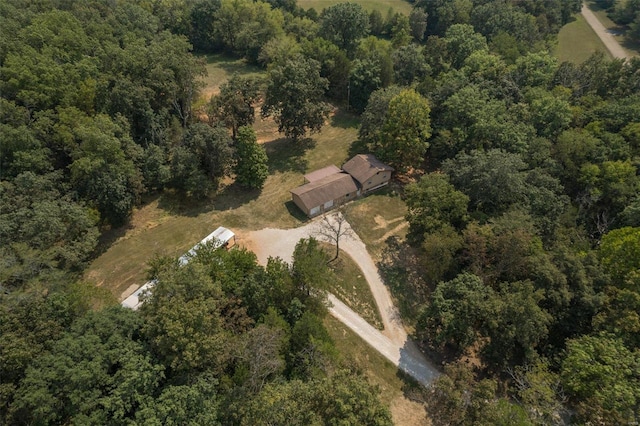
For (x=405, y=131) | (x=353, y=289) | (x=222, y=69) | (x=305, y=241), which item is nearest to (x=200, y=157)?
(x=305, y=241)

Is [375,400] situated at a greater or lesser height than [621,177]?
lesser

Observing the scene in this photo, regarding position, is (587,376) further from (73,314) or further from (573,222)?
(73,314)

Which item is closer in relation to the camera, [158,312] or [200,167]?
[158,312]

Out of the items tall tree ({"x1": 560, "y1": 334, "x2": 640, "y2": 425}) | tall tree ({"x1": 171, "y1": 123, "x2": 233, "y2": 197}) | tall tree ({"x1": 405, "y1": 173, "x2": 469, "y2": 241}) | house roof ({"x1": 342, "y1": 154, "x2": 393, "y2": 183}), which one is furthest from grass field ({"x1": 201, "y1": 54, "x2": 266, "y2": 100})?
tall tree ({"x1": 560, "y1": 334, "x2": 640, "y2": 425})

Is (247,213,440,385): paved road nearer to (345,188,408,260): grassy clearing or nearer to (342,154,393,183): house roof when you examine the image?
(345,188,408,260): grassy clearing

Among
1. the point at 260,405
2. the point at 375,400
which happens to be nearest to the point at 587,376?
the point at 375,400

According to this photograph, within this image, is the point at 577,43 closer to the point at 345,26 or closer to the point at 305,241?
the point at 345,26

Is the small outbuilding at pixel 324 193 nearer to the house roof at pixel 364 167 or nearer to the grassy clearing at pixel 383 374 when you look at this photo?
the house roof at pixel 364 167
